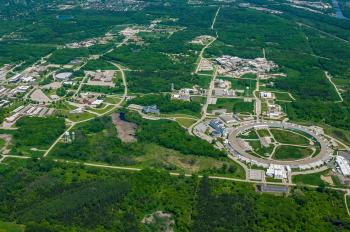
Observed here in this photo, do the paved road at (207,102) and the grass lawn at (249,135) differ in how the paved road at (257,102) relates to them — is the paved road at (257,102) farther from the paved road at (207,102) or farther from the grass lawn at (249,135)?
the paved road at (207,102)

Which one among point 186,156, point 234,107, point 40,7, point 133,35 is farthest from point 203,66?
point 40,7

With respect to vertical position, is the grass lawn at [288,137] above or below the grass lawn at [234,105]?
above

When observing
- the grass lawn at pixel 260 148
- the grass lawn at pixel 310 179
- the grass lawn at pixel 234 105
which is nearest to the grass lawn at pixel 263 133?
the grass lawn at pixel 260 148

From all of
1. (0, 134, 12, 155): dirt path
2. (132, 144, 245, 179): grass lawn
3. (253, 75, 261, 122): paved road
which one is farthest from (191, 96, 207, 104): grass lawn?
(0, 134, 12, 155): dirt path

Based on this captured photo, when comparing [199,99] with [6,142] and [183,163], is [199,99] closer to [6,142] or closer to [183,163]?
[183,163]

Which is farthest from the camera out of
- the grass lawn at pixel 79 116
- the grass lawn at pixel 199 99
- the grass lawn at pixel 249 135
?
the grass lawn at pixel 199 99

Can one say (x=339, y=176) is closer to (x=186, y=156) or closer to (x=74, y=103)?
(x=186, y=156)

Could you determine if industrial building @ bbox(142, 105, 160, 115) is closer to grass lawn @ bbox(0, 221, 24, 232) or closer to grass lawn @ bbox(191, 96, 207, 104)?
grass lawn @ bbox(191, 96, 207, 104)
